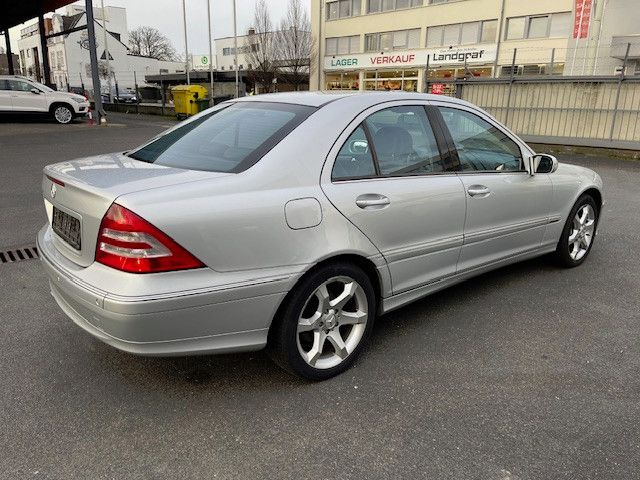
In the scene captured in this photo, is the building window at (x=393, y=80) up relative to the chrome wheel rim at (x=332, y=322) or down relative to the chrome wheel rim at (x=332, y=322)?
up

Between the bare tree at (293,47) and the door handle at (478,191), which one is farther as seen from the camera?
the bare tree at (293,47)

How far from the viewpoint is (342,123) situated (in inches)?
114

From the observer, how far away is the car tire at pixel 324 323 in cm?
262

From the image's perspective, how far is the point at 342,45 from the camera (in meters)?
45.1

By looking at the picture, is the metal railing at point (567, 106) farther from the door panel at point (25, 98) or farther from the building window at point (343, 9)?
the building window at point (343, 9)

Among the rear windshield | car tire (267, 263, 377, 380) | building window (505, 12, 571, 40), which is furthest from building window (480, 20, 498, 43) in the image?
car tire (267, 263, 377, 380)

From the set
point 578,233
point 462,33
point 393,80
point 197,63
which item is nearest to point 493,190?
point 578,233

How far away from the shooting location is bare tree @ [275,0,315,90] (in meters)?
43.5

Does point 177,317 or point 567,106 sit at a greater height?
point 567,106

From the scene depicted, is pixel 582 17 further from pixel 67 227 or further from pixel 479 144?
pixel 67 227

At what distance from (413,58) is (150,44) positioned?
61135mm

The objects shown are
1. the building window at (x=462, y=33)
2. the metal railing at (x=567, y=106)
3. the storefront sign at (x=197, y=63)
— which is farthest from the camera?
the storefront sign at (x=197, y=63)

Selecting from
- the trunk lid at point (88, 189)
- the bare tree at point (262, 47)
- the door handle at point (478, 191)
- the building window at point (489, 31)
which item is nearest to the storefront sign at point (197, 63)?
the bare tree at point (262, 47)

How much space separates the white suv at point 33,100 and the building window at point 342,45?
29.8 m
